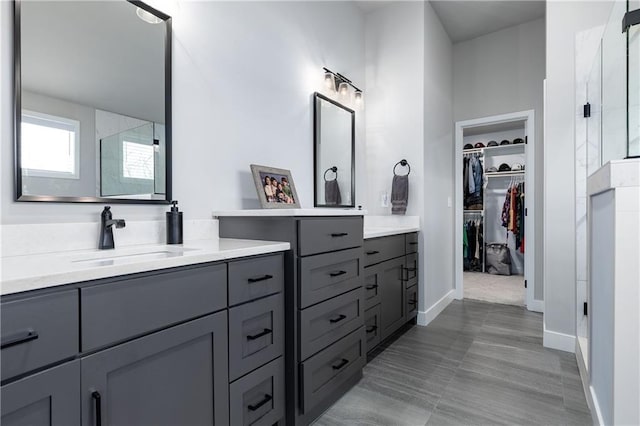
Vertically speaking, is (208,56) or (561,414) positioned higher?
(208,56)

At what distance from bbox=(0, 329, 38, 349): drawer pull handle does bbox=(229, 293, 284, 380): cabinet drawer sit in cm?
62

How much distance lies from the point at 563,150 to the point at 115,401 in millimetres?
3125

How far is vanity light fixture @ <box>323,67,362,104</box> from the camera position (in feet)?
9.73

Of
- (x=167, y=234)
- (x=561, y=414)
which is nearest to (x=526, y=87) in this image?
(x=561, y=414)

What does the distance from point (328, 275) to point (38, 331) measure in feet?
4.01

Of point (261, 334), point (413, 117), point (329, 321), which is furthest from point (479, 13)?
→ point (261, 334)

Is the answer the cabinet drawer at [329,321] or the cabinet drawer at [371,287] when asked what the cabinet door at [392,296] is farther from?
the cabinet drawer at [329,321]

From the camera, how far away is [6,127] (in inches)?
46.9

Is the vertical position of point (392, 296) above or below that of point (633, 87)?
below

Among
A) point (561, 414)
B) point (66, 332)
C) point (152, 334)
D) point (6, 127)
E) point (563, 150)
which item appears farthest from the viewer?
point (563, 150)

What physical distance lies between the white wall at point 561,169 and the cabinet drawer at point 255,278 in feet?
7.49

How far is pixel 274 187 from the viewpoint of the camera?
224cm

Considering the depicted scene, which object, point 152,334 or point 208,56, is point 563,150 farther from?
point 152,334

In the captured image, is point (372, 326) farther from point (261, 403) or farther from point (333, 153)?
point (333, 153)
